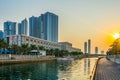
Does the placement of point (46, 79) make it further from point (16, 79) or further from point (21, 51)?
point (21, 51)

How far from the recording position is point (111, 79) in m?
24.9

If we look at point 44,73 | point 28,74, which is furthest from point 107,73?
point 28,74

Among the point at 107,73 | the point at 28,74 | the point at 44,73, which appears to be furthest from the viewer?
the point at 44,73

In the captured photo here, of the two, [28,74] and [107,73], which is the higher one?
[107,73]

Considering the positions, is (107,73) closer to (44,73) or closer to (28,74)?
(44,73)

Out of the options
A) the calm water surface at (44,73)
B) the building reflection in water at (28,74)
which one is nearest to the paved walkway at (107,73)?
the calm water surface at (44,73)

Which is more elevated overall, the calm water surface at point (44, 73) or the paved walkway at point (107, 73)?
the paved walkway at point (107, 73)

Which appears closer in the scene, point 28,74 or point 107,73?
point 107,73

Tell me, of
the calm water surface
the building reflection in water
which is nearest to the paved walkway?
the calm water surface

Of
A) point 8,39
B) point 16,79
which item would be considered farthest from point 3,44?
point 8,39

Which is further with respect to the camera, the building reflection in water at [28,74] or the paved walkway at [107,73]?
the building reflection in water at [28,74]

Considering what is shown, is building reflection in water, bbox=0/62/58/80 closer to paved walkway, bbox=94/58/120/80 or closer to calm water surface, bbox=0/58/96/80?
calm water surface, bbox=0/58/96/80

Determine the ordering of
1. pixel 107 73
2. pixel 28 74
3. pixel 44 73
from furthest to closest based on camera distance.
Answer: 1. pixel 44 73
2. pixel 28 74
3. pixel 107 73

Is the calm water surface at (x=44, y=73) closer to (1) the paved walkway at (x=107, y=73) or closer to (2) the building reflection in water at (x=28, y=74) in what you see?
(2) the building reflection in water at (x=28, y=74)
